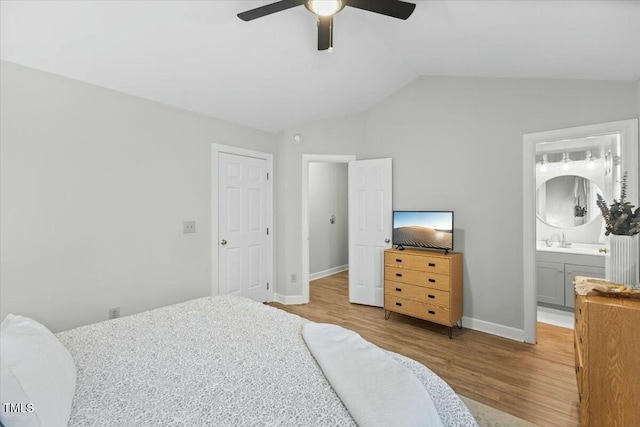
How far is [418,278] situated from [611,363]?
5.75 feet

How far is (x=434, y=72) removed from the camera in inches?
134

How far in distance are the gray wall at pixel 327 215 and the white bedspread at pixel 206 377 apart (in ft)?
→ 12.7

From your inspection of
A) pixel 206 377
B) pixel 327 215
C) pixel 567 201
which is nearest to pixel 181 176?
pixel 206 377

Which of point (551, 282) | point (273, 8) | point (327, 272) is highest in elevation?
point (273, 8)

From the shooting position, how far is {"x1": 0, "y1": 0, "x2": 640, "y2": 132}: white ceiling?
6.29ft

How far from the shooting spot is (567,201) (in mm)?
4152

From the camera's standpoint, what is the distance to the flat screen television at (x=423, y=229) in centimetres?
330

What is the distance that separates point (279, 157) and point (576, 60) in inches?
126

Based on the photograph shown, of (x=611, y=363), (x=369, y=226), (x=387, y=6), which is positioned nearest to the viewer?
(x=611, y=363)

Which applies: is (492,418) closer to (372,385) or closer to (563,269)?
(372,385)

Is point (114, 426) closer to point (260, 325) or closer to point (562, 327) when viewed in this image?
point (260, 325)

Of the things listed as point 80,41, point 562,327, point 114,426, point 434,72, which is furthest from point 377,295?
point 80,41

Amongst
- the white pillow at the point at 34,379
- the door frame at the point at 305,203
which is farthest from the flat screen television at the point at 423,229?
the white pillow at the point at 34,379

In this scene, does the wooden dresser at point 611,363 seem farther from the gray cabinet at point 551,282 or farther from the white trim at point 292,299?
the white trim at point 292,299
